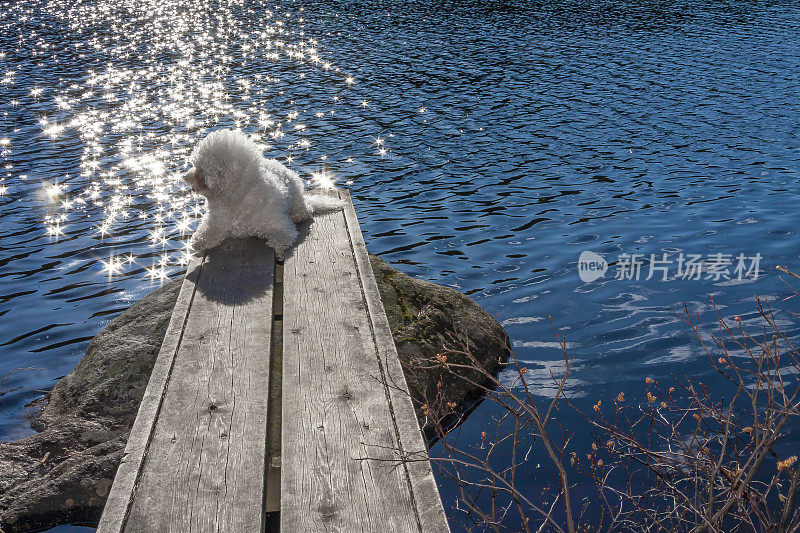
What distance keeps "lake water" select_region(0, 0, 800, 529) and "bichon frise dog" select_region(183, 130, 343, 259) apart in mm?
2211

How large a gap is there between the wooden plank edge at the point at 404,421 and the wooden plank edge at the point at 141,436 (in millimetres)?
1260

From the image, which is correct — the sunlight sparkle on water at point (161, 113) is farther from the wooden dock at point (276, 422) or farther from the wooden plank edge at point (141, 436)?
the wooden plank edge at point (141, 436)

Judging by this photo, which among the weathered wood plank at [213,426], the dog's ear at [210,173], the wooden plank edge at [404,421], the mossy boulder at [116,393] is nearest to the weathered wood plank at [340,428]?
the wooden plank edge at [404,421]

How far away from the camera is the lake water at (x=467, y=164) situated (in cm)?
789

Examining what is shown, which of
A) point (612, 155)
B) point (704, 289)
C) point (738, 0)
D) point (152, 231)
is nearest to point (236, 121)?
point (152, 231)

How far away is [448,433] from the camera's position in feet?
19.4

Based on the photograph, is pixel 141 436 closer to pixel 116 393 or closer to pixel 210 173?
pixel 116 393

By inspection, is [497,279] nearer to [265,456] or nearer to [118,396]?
[118,396]

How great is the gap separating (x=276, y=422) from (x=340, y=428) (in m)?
1.10

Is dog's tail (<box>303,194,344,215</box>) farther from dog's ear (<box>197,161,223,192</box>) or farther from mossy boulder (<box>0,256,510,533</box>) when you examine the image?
dog's ear (<box>197,161,223,192</box>)

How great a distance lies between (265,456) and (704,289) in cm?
640

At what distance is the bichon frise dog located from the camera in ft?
20.4

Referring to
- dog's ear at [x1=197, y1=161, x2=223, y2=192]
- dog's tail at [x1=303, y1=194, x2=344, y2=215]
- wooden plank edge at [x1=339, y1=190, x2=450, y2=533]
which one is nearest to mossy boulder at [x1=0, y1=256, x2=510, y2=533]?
wooden plank edge at [x1=339, y1=190, x2=450, y2=533]

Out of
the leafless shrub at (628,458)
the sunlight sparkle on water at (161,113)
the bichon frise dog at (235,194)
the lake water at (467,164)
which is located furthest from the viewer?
the sunlight sparkle on water at (161,113)
